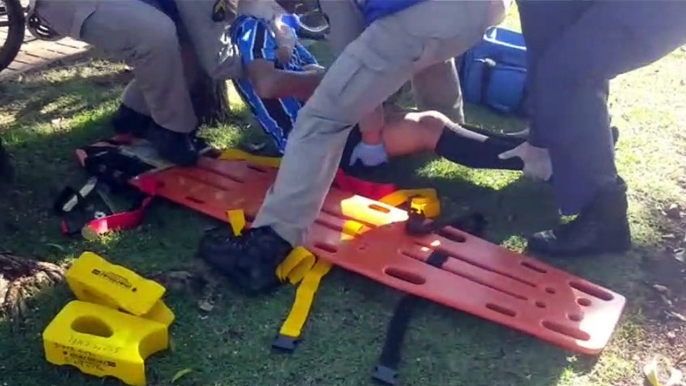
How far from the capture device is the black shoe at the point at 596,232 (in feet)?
10.1

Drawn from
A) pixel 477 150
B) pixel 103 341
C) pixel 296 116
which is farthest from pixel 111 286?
pixel 477 150

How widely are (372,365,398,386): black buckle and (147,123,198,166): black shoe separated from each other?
1.31 meters

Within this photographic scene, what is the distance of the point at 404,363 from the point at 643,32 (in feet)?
3.94

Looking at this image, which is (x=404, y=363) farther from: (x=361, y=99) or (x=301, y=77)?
(x=301, y=77)

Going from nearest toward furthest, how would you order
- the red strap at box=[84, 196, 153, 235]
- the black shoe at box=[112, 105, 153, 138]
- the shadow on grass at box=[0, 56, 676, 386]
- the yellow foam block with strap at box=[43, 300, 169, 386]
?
the yellow foam block with strap at box=[43, 300, 169, 386] → the shadow on grass at box=[0, 56, 676, 386] → the red strap at box=[84, 196, 153, 235] → the black shoe at box=[112, 105, 153, 138]

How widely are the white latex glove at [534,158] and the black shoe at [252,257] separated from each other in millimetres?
985

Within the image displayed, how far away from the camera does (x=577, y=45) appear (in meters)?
2.89

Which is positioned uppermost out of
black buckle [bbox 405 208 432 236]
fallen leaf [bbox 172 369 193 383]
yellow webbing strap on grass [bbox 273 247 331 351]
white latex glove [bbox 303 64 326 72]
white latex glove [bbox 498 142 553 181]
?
white latex glove [bbox 303 64 326 72]

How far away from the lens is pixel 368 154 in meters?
3.60

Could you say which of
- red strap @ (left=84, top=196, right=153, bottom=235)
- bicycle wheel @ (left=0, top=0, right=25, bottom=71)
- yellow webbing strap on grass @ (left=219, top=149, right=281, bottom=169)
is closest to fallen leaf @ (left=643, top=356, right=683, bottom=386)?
yellow webbing strap on grass @ (left=219, top=149, right=281, bottom=169)

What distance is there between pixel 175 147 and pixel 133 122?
0.36 meters

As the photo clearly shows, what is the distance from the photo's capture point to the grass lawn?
104 inches

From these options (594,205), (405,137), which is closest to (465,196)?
(405,137)

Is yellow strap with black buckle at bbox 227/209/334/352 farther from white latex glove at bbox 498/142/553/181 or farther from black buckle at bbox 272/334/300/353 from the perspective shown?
white latex glove at bbox 498/142/553/181
